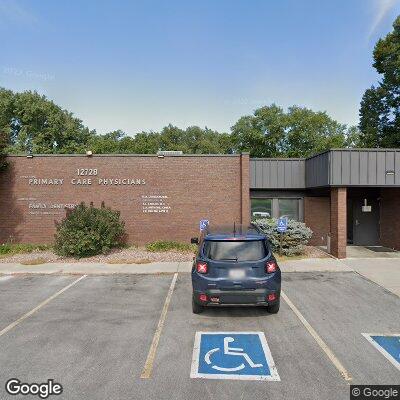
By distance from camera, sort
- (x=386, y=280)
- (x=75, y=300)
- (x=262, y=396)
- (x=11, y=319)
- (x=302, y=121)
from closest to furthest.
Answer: (x=262, y=396)
(x=11, y=319)
(x=75, y=300)
(x=386, y=280)
(x=302, y=121)

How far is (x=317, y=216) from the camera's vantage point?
16.5 metres

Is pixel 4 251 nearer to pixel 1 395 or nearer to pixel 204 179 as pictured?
pixel 204 179

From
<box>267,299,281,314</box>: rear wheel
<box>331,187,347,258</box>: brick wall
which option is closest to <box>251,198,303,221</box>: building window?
<box>331,187,347,258</box>: brick wall

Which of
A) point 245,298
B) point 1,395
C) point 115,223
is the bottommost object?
point 1,395

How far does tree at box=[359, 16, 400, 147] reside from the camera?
33.4 meters

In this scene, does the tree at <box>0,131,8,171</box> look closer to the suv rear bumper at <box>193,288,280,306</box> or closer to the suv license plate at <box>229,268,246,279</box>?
the suv rear bumper at <box>193,288,280,306</box>

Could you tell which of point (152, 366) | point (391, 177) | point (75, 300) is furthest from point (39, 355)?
point (391, 177)

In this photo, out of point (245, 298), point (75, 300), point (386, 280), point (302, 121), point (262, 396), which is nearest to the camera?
point (262, 396)

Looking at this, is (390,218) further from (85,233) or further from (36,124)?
(36,124)

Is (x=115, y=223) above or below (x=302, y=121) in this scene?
below

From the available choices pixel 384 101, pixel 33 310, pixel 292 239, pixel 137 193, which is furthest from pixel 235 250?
pixel 384 101

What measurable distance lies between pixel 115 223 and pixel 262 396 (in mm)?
11164

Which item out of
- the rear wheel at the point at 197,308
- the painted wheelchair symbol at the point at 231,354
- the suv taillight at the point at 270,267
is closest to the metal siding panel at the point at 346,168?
the suv taillight at the point at 270,267

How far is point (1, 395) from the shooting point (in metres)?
4.45
